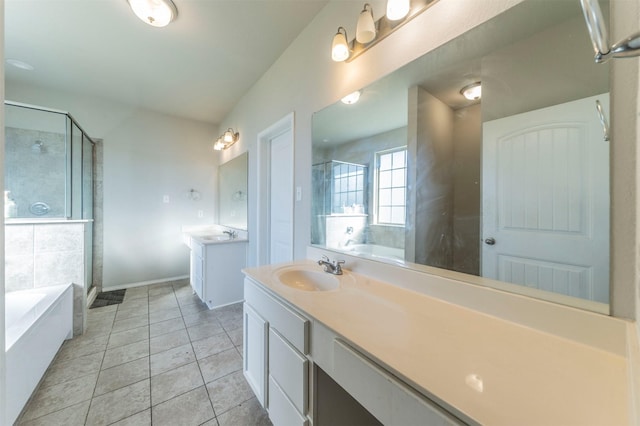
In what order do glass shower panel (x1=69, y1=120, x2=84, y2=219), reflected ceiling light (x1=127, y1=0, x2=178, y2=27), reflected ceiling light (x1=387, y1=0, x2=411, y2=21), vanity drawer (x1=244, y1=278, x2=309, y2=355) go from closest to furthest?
vanity drawer (x1=244, y1=278, x2=309, y2=355)
reflected ceiling light (x1=387, y1=0, x2=411, y2=21)
reflected ceiling light (x1=127, y1=0, x2=178, y2=27)
glass shower panel (x1=69, y1=120, x2=84, y2=219)

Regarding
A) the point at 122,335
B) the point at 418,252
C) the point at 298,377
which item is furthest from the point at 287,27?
the point at 122,335

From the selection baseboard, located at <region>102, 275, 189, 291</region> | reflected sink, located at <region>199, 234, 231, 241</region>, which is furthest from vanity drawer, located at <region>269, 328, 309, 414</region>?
baseboard, located at <region>102, 275, 189, 291</region>

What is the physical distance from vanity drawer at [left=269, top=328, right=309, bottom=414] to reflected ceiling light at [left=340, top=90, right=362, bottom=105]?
1.42m

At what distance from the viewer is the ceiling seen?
5.43ft

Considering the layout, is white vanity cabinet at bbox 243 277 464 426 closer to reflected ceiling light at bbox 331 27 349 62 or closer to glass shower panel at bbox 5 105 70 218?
reflected ceiling light at bbox 331 27 349 62

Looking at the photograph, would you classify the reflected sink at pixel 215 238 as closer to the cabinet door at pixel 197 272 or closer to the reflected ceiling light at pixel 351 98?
the cabinet door at pixel 197 272

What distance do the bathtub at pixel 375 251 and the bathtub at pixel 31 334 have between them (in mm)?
1830

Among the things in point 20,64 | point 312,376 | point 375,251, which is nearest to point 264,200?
point 375,251

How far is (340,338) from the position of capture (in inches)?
29.3

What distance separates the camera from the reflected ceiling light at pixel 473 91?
0.92m

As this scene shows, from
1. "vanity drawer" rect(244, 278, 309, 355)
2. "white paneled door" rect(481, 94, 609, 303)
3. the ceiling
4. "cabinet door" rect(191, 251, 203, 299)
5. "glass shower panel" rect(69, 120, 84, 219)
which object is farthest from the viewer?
"cabinet door" rect(191, 251, 203, 299)

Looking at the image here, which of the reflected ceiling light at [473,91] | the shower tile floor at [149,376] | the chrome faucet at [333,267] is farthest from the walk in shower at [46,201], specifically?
the reflected ceiling light at [473,91]

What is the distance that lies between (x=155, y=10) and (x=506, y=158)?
237 cm

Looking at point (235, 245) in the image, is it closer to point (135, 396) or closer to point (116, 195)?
point (135, 396)
